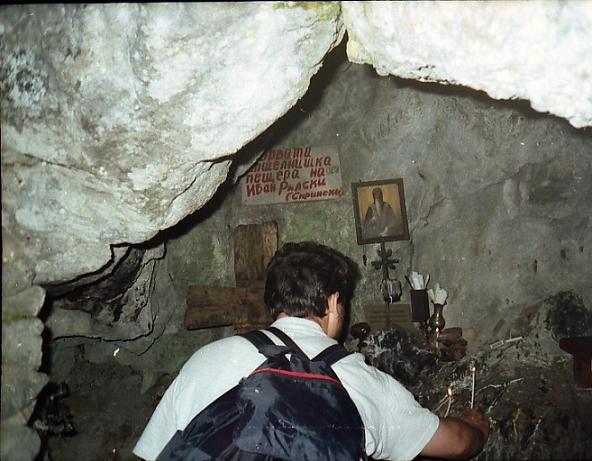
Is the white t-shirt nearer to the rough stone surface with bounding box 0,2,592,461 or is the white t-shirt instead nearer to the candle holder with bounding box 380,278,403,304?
the rough stone surface with bounding box 0,2,592,461

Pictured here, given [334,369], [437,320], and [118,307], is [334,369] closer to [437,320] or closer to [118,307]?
[118,307]

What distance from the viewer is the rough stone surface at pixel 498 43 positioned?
1.53m

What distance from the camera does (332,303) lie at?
2340 millimetres

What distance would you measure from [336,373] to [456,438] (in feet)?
2.61

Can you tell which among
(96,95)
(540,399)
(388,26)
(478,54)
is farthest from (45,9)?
(540,399)

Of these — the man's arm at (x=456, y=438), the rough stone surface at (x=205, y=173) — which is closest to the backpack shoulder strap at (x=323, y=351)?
the man's arm at (x=456, y=438)

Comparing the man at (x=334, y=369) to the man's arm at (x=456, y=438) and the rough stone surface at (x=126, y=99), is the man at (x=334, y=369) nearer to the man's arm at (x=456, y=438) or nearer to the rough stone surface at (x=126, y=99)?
the man's arm at (x=456, y=438)

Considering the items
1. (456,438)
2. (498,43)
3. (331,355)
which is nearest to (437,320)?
(456,438)

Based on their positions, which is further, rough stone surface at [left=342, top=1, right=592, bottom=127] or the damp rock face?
the damp rock face

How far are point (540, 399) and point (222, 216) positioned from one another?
326cm

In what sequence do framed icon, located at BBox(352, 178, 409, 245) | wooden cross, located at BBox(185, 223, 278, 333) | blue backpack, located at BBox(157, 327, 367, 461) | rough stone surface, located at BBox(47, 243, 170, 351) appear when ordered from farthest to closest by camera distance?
framed icon, located at BBox(352, 178, 409, 245), wooden cross, located at BBox(185, 223, 278, 333), rough stone surface, located at BBox(47, 243, 170, 351), blue backpack, located at BBox(157, 327, 367, 461)

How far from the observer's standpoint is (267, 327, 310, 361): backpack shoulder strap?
79.0 inches

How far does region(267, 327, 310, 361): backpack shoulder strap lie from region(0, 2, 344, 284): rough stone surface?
2.91 feet

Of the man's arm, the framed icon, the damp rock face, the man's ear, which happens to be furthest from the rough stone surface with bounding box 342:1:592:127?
the framed icon
